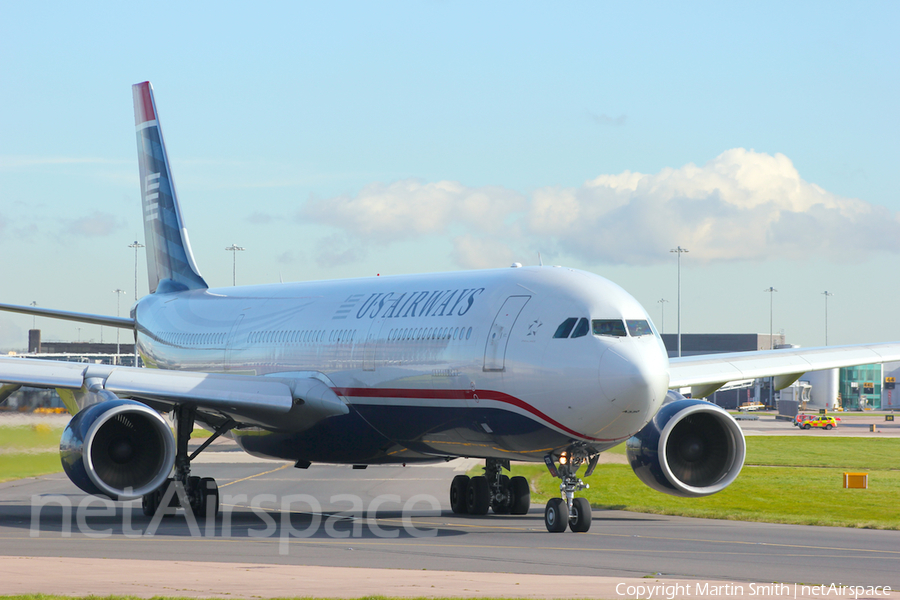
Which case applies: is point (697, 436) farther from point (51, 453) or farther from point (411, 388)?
point (51, 453)

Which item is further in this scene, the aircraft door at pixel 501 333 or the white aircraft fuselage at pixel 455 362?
the aircraft door at pixel 501 333

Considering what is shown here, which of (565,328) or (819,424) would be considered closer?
(565,328)

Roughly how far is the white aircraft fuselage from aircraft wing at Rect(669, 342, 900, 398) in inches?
177

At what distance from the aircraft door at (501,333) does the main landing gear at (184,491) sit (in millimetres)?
6714

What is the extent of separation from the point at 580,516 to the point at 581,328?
3.16 m

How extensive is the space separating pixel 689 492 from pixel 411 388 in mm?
5144

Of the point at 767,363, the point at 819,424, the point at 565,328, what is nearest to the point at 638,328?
the point at 565,328

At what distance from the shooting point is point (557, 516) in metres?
18.4

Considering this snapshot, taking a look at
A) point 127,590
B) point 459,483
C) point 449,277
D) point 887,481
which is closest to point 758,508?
point 459,483

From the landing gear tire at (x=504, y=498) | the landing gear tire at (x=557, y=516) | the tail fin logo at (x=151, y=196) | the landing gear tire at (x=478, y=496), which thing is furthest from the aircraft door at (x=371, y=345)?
the tail fin logo at (x=151, y=196)

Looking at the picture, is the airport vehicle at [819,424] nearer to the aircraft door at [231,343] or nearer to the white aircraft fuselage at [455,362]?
the aircraft door at [231,343]

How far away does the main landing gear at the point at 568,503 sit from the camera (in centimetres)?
1822

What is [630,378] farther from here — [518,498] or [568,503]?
[518,498]

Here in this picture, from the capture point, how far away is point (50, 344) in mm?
142750
